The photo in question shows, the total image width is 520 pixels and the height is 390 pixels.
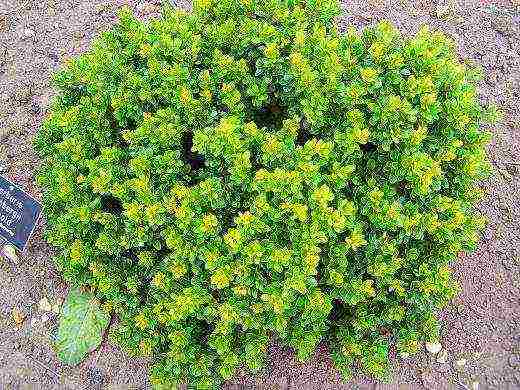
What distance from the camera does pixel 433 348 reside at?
11.5ft

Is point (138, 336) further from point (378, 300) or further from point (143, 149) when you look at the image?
point (378, 300)

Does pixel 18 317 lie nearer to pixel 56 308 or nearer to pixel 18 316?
pixel 18 316

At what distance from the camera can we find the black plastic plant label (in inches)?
135

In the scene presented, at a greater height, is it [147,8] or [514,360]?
[147,8]

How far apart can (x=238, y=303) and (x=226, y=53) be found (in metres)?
1.23

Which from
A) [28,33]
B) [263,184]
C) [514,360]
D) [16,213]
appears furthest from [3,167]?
[514,360]

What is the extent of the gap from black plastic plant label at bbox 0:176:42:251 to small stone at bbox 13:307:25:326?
1.53 ft

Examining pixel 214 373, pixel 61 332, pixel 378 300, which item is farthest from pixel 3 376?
pixel 378 300

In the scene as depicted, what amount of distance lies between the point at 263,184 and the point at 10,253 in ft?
6.91

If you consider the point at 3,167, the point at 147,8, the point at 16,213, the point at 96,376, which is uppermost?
the point at 147,8

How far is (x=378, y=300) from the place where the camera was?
9.61 feet

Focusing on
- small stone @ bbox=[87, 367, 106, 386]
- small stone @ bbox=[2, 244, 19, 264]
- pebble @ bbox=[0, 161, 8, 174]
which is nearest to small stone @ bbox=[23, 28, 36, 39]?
pebble @ bbox=[0, 161, 8, 174]

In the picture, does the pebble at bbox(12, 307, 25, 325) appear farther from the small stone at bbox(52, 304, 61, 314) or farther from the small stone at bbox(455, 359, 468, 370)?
the small stone at bbox(455, 359, 468, 370)

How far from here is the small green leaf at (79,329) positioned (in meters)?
3.58
